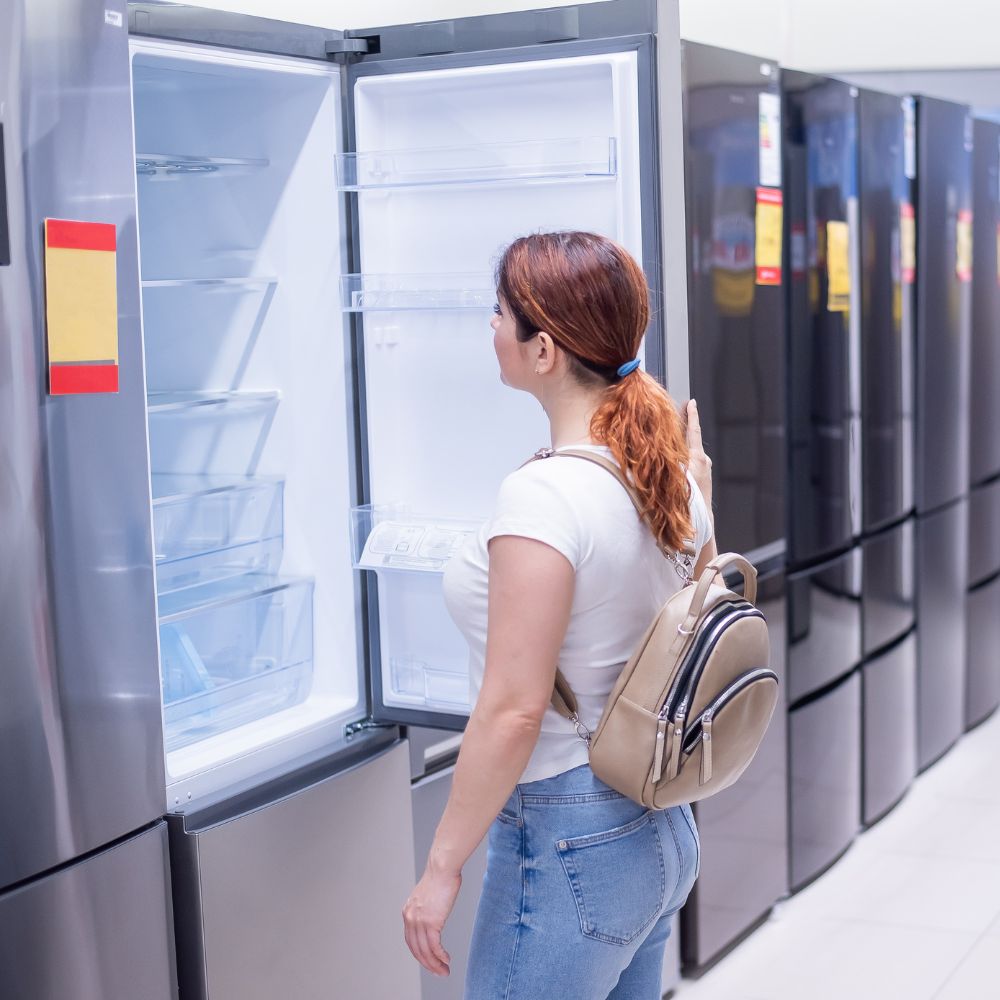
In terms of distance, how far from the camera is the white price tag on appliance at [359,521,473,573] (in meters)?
2.23

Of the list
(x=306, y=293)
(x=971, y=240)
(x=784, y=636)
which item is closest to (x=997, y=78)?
(x=971, y=240)

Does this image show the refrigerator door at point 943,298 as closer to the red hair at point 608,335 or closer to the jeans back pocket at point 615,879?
the red hair at point 608,335

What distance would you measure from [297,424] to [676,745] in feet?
3.29

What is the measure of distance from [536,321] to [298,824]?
91 cm

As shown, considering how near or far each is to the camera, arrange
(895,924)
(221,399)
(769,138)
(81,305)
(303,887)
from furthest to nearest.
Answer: (895,924)
(769,138)
(221,399)
(303,887)
(81,305)

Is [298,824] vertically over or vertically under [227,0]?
under

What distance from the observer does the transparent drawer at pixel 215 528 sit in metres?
2.30

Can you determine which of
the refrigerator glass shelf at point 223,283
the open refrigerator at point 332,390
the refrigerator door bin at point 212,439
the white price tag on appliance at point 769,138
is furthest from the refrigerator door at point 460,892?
the white price tag on appliance at point 769,138

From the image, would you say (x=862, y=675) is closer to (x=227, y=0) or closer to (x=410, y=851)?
(x=410, y=851)

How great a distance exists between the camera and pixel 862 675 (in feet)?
13.0

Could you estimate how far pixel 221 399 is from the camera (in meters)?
2.31

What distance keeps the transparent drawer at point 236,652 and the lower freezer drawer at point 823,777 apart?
153 cm

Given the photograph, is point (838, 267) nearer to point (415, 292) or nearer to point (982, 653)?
point (415, 292)

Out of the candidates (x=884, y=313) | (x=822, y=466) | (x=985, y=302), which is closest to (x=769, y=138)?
(x=822, y=466)
